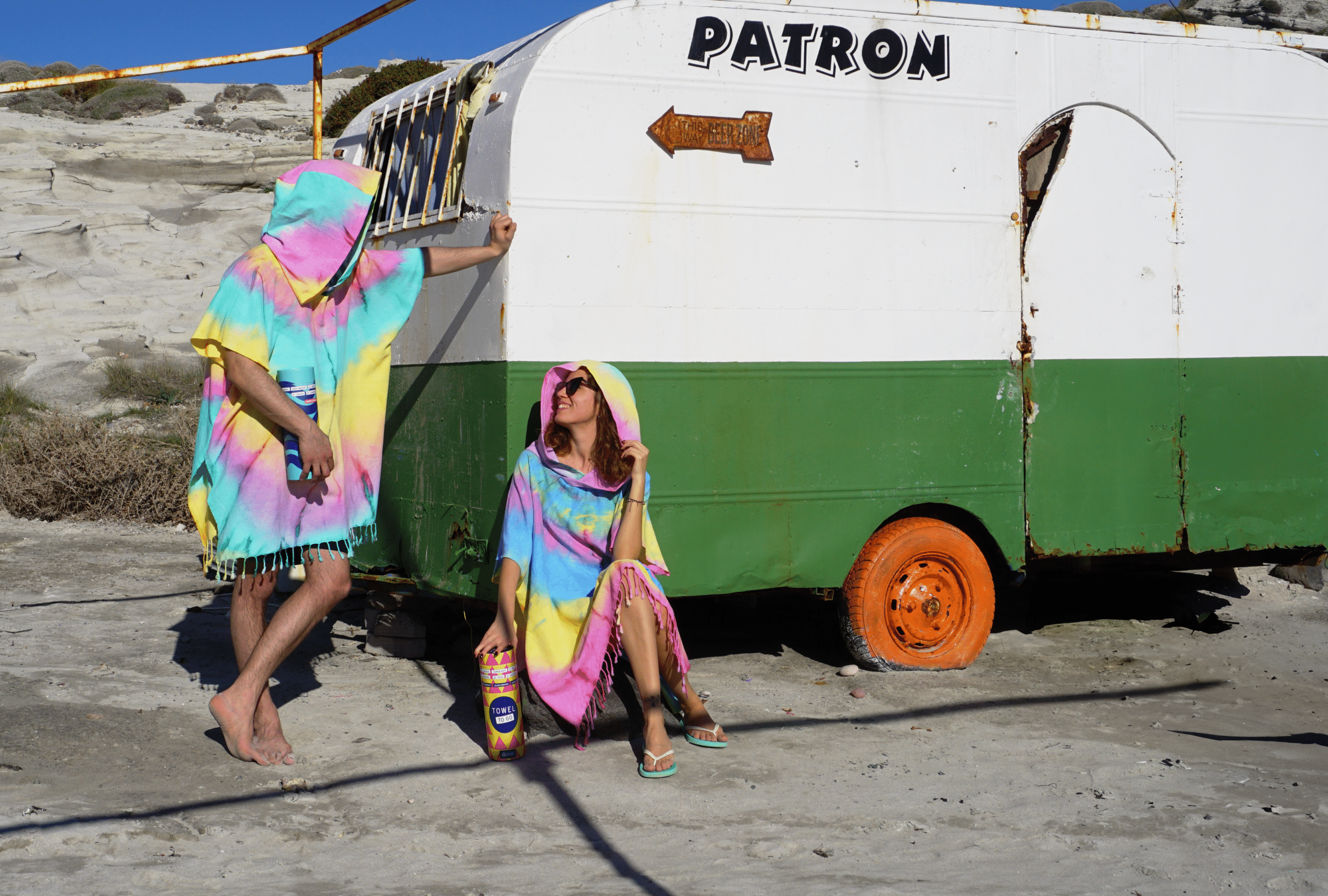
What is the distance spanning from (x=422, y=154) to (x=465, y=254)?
131 centimetres

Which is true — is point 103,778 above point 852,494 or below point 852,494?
below

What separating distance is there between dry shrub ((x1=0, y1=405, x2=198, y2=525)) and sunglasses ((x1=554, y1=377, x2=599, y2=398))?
571 centimetres

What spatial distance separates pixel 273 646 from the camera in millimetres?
4176

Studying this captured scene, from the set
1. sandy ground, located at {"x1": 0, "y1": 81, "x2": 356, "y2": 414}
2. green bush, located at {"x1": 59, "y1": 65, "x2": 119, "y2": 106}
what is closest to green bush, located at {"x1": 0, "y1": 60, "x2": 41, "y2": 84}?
green bush, located at {"x1": 59, "y1": 65, "x2": 119, "y2": 106}

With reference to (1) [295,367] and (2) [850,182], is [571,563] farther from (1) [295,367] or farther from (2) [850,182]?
(2) [850,182]

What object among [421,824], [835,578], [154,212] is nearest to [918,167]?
[835,578]

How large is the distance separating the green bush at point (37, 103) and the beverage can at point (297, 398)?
30.7 metres

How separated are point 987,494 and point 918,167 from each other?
1.50 meters

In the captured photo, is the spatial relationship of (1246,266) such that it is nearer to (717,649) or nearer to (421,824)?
(717,649)

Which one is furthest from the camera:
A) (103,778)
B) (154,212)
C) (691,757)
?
(154,212)

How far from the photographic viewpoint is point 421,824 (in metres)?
3.75

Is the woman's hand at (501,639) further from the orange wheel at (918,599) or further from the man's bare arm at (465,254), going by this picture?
the orange wheel at (918,599)

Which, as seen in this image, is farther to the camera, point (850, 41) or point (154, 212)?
point (154, 212)

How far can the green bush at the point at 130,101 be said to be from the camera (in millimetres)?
32875
